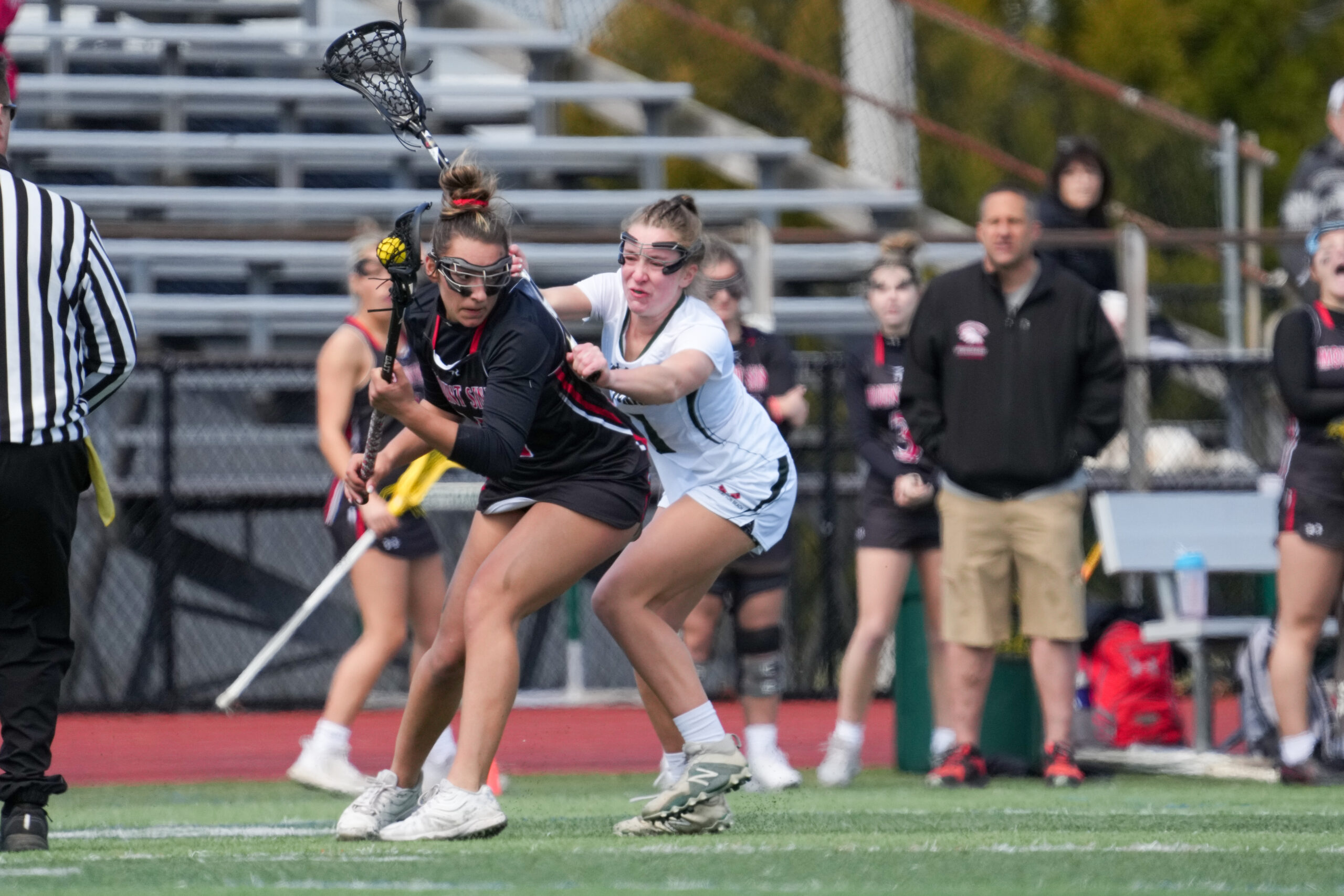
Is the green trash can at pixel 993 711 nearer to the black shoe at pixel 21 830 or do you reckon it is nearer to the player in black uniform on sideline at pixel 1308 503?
the player in black uniform on sideline at pixel 1308 503

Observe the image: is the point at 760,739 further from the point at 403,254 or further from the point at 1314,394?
the point at 403,254

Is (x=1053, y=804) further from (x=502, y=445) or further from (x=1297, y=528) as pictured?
(x=502, y=445)

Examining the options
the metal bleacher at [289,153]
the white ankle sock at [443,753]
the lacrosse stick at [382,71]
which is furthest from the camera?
the metal bleacher at [289,153]

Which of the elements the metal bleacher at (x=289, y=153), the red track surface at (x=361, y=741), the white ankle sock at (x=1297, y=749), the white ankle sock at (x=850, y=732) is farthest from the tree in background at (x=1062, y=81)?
the white ankle sock at (x=850, y=732)

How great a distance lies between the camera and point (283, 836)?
226 inches

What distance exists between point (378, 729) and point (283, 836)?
15.2 ft

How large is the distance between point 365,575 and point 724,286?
1803 millimetres

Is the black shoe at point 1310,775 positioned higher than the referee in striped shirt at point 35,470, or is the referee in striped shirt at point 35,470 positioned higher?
the referee in striped shirt at point 35,470

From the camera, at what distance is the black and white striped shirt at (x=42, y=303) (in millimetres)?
5266

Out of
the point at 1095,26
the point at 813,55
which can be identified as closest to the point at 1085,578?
the point at 813,55

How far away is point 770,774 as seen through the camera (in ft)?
25.7

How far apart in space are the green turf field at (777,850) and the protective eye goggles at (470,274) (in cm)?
144

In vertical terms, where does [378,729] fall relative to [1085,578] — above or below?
below

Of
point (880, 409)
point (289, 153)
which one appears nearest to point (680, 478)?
point (880, 409)
